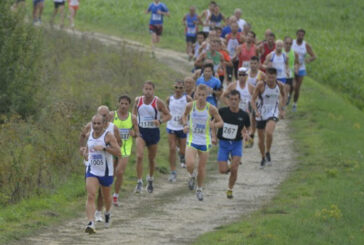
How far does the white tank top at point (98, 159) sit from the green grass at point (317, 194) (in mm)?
1839

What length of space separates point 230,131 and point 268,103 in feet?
9.11

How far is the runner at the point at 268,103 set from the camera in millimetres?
17531

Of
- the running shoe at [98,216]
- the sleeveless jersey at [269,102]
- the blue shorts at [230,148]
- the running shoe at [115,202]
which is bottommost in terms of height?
the running shoe at [115,202]

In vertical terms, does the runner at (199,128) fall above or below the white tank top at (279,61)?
below

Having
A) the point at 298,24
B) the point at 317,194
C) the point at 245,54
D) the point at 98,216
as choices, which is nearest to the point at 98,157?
the point at 98,216

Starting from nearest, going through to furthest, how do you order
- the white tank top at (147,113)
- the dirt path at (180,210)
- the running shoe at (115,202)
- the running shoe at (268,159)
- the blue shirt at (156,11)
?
the dirt path at (180,210) < the running shoe at (115,202) < the white tank top at (147,113) < the running shoe at (268,159) < the blue shirt at (156,11)

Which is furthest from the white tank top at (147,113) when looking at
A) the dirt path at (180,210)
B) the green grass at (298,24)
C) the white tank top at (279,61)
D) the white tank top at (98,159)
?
the green grass at (298,24)

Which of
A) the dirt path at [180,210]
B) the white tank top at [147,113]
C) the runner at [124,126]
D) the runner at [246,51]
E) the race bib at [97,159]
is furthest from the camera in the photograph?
the runner at [246,51]

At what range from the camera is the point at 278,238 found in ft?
40.1

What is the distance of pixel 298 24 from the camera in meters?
42.9

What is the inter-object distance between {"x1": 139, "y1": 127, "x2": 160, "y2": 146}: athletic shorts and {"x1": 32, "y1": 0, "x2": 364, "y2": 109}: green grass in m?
16.8

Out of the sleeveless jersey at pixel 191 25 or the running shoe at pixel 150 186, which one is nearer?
the running shoe at pixel 150 186

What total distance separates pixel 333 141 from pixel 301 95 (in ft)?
21.0

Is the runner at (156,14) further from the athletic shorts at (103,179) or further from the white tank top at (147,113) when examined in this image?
the athletic shorts at (103,179)
